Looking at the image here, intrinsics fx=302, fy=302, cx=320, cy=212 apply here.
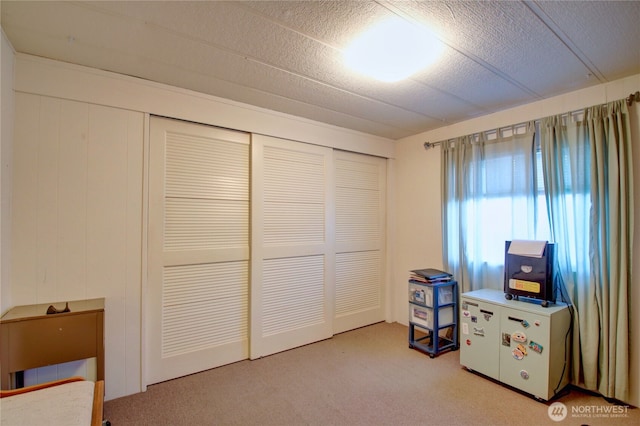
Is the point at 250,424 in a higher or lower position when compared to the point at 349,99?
lower

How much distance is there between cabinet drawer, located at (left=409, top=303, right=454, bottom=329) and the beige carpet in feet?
1.08

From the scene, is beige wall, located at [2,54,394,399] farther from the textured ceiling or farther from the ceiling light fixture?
the ceiling light fixture

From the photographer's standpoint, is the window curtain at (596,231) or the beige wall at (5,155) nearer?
the beige wall at (5,155)

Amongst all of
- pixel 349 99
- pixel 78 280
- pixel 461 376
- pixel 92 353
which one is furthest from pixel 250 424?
pixel 349 99

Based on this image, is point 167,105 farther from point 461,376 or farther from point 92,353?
point 461,376

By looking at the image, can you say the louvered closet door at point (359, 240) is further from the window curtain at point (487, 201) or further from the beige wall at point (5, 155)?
the beige wall at point (5, 155)

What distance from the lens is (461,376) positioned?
2.64m

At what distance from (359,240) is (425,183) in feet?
3.57

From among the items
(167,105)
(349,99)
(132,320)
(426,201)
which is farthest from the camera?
(426,201)

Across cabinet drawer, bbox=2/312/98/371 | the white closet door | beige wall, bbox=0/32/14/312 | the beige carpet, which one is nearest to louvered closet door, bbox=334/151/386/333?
the white closet door

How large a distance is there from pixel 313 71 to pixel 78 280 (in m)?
2.28

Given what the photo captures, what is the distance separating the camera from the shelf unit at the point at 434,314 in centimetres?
305

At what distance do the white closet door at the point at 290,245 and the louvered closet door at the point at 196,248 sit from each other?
128mm

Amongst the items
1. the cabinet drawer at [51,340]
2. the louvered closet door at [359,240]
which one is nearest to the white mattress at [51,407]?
the cabinet drawer at [51,340]
